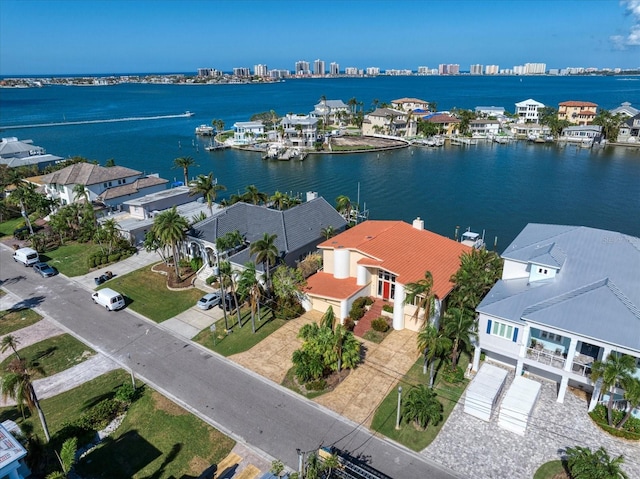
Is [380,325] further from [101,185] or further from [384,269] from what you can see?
[101,185]

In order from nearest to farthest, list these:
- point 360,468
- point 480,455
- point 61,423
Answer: point 360,468 < point 480,455 < point 61,423

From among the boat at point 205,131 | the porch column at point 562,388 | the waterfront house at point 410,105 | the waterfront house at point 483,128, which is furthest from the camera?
the waterfront house at point 410,105

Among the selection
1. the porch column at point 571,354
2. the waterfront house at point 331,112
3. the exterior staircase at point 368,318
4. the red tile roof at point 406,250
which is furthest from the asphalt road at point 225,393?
the waterfront house at point 331,112

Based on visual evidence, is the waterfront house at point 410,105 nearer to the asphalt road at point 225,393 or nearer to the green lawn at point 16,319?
the asphalt road at point 225,393

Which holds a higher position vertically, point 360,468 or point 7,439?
point 7,439

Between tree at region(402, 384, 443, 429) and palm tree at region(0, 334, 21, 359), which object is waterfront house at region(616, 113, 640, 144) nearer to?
tree at region(402, 384, 443, 429)

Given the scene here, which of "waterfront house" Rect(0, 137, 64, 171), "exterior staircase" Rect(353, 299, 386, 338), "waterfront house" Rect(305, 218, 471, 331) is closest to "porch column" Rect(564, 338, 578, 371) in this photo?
"waterfront house" Rect(305, 218, 471, 331)

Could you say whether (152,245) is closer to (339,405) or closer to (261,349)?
(261,349)

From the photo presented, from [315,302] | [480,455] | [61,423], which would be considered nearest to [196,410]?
[61,423]
